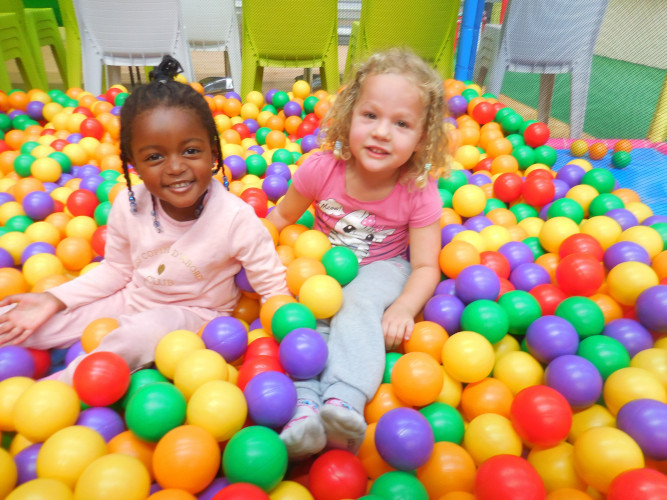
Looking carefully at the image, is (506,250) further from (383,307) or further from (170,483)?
(170,483)

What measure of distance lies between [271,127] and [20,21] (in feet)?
6.84

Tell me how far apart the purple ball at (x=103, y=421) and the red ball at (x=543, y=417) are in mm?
839

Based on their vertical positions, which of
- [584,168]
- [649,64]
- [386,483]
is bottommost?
[386,483]

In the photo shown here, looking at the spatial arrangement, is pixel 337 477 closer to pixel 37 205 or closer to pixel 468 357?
pixel 468 357

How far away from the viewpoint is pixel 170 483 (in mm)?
837

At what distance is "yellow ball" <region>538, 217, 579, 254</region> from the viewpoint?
159cm

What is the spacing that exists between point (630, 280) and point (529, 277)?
0.26 meters

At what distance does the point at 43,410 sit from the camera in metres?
0.91

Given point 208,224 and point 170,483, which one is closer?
point 170,483

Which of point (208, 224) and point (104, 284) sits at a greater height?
point (208, 224)

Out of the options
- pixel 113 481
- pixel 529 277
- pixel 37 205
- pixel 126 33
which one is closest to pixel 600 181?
pixel 529 277

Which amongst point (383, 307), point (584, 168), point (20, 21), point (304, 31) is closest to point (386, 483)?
point (383, 307)

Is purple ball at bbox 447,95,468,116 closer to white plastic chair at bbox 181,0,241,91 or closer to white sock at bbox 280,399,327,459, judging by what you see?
white plastic chair at bbox 181,0,241,91

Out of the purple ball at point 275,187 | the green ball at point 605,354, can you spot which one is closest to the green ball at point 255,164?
the purple ball at point 275,187
